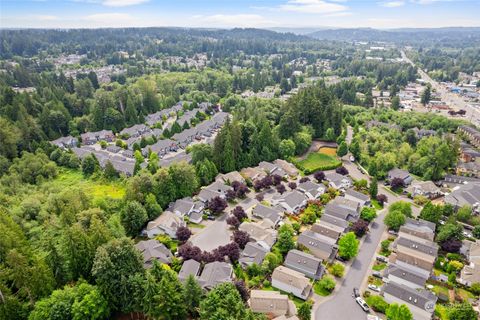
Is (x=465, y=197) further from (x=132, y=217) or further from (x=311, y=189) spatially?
(x=132, y=217)

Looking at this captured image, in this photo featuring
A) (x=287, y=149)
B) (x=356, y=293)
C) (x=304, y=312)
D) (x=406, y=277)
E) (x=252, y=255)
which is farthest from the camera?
(x=287, y=149)

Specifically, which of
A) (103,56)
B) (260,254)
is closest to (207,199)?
(260,254)

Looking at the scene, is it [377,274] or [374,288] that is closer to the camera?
[374,288]

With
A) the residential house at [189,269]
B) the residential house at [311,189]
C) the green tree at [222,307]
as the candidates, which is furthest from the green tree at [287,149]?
the green tree at [222,307]

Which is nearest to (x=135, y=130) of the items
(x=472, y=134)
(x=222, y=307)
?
(x=222, y=307)

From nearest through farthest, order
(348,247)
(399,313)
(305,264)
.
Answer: (399,313) → (305,264) → (348,247)

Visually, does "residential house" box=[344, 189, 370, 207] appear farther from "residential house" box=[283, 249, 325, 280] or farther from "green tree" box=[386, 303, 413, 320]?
"green tree" box=[386, 303, 413, 320]
